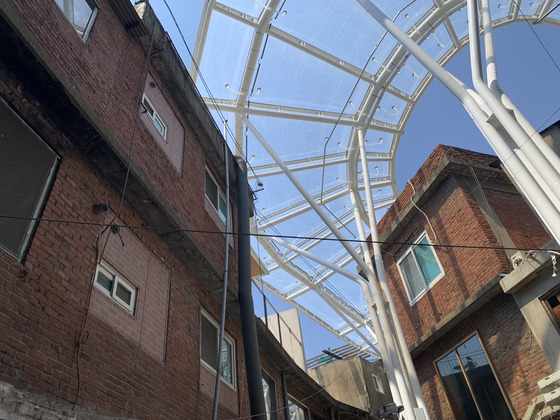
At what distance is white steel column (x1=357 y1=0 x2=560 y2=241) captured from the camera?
678 cm

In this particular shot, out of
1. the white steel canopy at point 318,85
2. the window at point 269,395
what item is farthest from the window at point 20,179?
the white steel canopy at point 318,85

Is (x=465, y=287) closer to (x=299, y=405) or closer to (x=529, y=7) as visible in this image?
(x=299, y=405)

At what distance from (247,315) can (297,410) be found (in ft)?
19.9

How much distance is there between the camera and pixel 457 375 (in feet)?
41.0

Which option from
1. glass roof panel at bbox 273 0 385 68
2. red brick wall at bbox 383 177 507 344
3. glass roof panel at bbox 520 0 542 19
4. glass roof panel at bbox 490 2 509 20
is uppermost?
glass roof panel at bbox 520 0 542 19

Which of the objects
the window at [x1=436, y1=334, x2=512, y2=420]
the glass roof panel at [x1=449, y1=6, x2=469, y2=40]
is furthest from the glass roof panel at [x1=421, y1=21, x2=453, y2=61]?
the window at [x1=436, y1=334, x2=512, y2=420]

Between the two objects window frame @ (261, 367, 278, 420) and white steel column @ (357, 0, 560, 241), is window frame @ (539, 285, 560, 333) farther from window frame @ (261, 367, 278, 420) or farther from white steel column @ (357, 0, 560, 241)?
window frame @ (261, 367, 278, 420)

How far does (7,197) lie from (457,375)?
11480 mm

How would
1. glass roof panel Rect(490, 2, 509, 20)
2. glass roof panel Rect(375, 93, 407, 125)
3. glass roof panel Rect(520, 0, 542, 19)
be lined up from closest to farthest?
1. glass roof panel Rect(490, 2, 509, 20)
2. glass roof panel Rect(520, 0, 542, 19)
3. glass roof panel Rect(375, 93, 407, 125)

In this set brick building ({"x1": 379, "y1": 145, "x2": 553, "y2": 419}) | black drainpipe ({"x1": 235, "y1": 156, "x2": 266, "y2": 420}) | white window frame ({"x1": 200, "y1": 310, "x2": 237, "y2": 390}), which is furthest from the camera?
brick building ({"x1": 379, "y1": 145, "x2": 553, "y2": 419})

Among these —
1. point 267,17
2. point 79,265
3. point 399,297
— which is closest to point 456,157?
point 399,297

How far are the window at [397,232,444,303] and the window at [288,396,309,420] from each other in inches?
186

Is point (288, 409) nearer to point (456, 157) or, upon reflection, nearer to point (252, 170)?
point (456, 157)

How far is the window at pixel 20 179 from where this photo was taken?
5.23 metres
